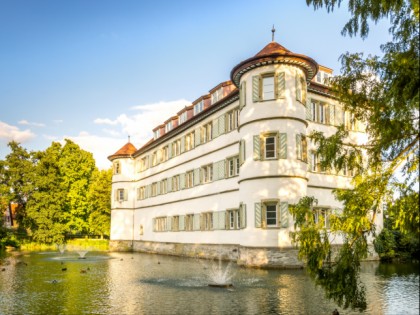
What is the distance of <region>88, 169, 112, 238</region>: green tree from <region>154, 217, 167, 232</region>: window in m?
14.7

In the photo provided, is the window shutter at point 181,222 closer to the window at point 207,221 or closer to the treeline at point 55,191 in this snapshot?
the window at point 207,221

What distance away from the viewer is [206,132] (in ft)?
112

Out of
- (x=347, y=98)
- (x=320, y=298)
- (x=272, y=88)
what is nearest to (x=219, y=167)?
(x=272, y=88)

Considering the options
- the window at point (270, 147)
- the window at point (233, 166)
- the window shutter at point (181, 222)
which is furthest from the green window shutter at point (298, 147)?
the window shutter at point (181, 222)

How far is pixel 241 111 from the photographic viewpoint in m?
26.9

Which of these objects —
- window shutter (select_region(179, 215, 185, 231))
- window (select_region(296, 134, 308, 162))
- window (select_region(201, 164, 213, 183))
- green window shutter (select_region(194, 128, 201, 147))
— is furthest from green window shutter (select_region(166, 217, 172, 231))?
window (select_region(296, 134, 308, 162))

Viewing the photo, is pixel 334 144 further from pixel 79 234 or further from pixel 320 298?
pixel 79 234

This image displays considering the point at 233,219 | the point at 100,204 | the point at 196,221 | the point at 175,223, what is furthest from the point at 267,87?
the point at 100,204

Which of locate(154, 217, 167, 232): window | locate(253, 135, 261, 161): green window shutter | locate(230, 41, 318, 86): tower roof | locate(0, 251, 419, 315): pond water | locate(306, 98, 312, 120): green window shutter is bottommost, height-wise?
locate(0, 251, 419, 315): pond water

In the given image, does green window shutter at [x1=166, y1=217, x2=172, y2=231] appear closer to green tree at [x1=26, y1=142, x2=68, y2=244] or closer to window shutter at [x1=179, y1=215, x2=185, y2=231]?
window shutter at [x1=179, y1=215, x2=185, y2=231]

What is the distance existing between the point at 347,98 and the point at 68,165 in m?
51.6

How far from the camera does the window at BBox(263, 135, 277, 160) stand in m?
25.0

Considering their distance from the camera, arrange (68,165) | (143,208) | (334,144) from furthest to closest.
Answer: (68,165), (143,208), (334,144)

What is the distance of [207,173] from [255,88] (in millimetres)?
10000
